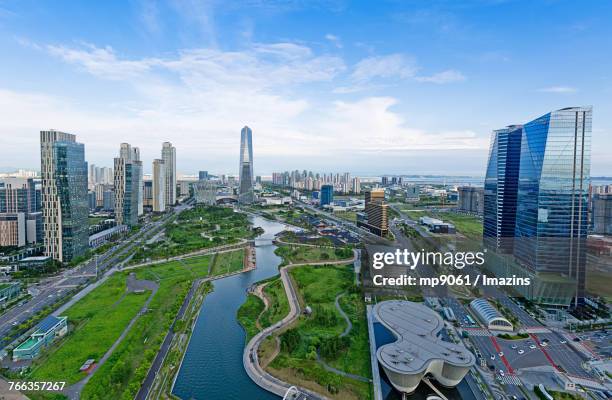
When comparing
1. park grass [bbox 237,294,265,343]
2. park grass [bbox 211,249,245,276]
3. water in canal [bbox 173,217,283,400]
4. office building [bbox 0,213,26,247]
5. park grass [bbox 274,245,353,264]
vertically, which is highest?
office building [bbox 0,213,26,247]

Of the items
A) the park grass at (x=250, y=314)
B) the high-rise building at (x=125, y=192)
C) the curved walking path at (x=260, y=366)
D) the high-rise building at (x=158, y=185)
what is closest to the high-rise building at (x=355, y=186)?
the high-rise building at (x=158, y=185)

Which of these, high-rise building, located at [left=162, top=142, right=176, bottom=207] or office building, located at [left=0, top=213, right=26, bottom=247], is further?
high-rise building, located at [left=162, top=142, right=176, bottom=207]

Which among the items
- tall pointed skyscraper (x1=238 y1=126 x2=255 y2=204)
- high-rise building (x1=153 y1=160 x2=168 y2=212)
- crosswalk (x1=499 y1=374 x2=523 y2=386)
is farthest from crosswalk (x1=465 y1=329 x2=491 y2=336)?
tall pointed skyscraper (x1=238 y1=126 x2=255 y2=204)

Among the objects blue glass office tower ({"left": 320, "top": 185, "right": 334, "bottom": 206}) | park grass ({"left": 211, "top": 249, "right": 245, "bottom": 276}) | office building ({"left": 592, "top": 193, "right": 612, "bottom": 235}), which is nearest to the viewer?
park grass ({"left": 211, "top": 249, "right": 245, "bottom": 276})

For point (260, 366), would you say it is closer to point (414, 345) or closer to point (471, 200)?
point (414, 345)

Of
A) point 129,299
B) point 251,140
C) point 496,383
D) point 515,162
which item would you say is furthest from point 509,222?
point 251,140

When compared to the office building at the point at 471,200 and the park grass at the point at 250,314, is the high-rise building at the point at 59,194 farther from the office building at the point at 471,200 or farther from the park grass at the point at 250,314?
the office building at the point at 471,200

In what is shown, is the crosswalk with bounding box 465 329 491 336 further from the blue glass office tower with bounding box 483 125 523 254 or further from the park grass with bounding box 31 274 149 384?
the park grass with bounding box 31 274 149 384

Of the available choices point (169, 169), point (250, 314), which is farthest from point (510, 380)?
point (169, 169)
